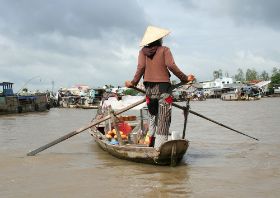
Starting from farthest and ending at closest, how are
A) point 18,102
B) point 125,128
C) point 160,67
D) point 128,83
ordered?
point 18,102, point 125,128, point 128,83, point 160,67

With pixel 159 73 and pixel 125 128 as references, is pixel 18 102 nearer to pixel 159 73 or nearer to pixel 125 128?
pixel 125 128

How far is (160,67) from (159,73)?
86 millimetres

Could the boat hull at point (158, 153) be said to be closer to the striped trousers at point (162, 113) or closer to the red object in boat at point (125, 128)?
the striped trousers at point (162, 113)

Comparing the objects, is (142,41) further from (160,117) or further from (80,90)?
(80,90)

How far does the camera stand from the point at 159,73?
5.98 meters

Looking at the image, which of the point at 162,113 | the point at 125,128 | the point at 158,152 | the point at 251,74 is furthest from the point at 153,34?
the point at 251,74

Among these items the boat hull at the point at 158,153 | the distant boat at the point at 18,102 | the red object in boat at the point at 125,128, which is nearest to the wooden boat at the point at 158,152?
the boat hull at the point at 158,153

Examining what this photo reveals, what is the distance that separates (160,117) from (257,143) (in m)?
4.20

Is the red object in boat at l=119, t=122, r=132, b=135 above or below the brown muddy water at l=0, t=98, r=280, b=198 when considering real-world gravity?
above

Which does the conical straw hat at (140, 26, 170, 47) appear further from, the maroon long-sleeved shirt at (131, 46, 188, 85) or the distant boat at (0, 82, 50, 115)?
the distant boat at (0, 82, 50, 115)

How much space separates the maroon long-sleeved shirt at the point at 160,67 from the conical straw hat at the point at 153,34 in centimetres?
16

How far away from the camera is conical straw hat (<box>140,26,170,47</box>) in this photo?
5.95m

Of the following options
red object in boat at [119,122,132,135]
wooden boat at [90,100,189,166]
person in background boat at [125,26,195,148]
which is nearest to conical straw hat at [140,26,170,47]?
person in background boat at [125,26,195,148]

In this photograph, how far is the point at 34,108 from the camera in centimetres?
3375
